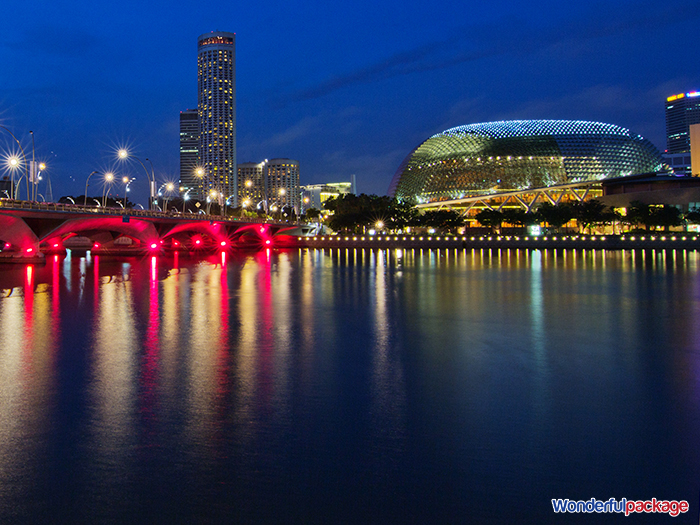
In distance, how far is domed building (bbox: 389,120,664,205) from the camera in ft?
329

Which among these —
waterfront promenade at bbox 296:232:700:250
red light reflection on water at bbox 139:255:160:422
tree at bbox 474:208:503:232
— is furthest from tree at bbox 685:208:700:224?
red light reflection on water at bbox 139:255:160:422

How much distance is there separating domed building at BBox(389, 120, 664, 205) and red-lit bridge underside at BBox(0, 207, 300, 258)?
31.3m

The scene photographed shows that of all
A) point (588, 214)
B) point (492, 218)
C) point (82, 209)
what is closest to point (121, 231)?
point (82, 209)

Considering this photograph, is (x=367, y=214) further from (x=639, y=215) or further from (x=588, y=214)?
(x=639, y=215)

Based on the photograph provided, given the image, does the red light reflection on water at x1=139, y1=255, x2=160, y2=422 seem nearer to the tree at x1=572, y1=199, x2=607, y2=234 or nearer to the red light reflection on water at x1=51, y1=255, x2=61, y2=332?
the red light reflection on water at x1=51, y1=255, x2=61, y2=332

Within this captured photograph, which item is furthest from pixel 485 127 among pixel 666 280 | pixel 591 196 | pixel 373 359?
pixel 373 359

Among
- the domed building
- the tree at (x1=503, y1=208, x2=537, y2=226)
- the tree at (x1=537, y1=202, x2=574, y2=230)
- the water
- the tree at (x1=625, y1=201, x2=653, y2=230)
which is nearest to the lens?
the water

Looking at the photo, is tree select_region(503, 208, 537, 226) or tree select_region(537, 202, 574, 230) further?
tree select_region(503, 208, 537, 226)

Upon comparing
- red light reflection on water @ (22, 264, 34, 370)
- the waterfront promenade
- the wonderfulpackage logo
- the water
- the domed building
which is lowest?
the wonderfulpackage logo

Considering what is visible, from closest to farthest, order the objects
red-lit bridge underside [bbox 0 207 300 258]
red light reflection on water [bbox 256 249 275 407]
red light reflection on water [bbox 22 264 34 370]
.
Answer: red light reflection on water [bbox 256 249 275 407], red light reflection on water [bbox 22 264 34 370], red-lit bridge underside [bbox 0 207 300 258]

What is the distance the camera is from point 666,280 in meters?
26.8

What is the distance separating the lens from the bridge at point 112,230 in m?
38.0

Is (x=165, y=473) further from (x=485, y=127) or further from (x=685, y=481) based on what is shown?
(x=485, y=127)

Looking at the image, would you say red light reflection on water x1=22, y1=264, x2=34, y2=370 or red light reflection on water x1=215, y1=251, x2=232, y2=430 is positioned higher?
red light reflection on water x1=22, y1=264, x2=34, y2=370
